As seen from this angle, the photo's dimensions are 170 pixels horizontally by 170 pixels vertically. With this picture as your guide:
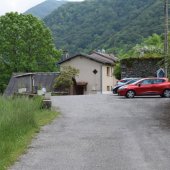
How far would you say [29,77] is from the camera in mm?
52312

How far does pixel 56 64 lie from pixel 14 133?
64.6m

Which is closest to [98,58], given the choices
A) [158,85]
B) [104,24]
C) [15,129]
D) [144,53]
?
[144,53]

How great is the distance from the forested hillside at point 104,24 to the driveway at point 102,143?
64.0 meters

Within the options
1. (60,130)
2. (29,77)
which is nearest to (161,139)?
(60,130)

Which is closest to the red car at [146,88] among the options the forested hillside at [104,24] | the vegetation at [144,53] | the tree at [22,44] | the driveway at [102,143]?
the vegetation at [144,53]

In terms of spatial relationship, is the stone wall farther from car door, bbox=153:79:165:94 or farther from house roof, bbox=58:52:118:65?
house roof, bbox=58:52:118:65

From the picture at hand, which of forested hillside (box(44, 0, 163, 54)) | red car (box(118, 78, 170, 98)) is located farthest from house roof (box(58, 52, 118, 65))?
A: red car (box(118, 78, 170, 98))

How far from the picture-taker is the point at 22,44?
245 feet

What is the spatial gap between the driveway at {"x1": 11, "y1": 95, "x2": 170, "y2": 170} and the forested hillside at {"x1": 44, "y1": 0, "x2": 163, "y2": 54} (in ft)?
210

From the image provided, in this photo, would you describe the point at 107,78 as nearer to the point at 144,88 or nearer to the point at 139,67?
the point at 139,67

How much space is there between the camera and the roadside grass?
11.5 meters

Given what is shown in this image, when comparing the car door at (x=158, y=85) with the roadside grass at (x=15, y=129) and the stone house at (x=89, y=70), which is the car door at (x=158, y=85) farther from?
the stone house at (x=89, y=70)

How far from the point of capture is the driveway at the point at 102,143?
10469mm

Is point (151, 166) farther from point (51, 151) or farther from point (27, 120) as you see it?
point (27, 120)
